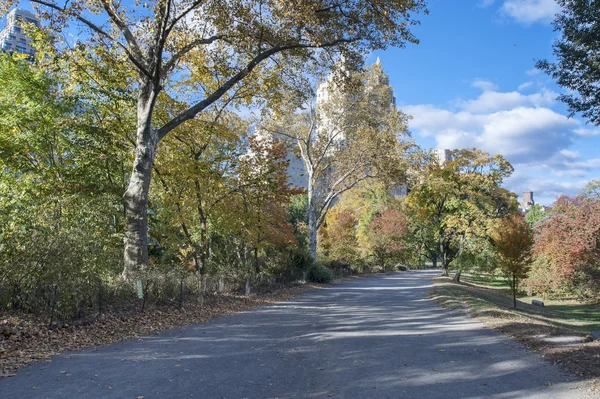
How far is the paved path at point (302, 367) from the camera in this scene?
543 centimetres

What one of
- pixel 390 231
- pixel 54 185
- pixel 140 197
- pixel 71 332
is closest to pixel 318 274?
pixel 140 197

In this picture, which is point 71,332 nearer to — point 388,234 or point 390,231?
point 388,234

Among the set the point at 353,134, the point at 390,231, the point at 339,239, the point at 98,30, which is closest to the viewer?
the point at 98,30

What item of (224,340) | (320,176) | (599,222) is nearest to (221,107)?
(224,340)

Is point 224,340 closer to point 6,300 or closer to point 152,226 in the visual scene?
point 6,300

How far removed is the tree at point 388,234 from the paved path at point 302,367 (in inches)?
1642

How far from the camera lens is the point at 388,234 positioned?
51812 mm

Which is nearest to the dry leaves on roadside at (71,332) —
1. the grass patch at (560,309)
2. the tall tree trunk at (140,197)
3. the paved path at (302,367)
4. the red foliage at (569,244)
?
the paved path at (302,367)

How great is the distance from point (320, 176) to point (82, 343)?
2581 centimetres

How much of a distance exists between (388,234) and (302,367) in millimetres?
46414

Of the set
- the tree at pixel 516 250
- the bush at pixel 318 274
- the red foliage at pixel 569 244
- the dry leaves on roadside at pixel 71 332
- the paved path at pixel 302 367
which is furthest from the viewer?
the bush at pixel 318 274

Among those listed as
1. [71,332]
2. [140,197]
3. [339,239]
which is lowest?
[71,332]

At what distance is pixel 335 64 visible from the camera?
1546 centimetres

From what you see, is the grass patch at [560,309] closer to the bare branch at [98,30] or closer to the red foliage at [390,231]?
the bare branch at [98,30]
